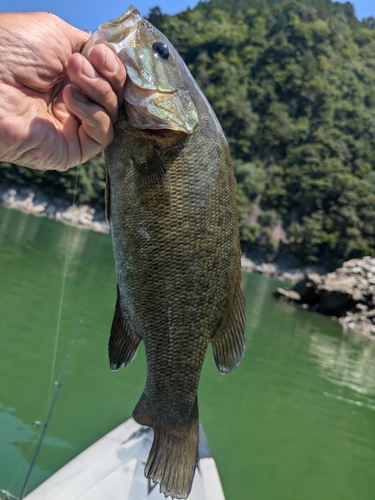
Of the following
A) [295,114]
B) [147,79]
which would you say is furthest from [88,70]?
[295,114]

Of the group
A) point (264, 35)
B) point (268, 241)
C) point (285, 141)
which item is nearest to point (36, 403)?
point (268, 241)

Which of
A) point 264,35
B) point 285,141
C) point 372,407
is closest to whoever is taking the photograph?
point 372,407

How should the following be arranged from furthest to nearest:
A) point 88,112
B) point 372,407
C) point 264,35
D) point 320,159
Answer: point 264,35 → point 320,159 → point 372,407 → point 88,112

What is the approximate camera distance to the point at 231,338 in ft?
7.16

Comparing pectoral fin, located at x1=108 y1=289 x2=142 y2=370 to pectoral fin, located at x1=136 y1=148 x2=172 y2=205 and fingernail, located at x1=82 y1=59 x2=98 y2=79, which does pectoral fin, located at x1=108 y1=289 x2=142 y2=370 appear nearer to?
pectoral fin, located at x1=136 y1=148 x2=172 y2=205

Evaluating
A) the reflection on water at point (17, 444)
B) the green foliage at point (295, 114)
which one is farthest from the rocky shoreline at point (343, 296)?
the green foliage at point (295, 114)

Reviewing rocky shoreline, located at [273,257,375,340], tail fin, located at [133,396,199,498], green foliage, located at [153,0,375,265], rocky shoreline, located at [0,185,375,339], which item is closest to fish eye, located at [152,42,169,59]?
tail fin, located at [133,396,199,498]

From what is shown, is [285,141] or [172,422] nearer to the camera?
[172,422]

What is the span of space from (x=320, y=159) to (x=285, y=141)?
999 centimetres

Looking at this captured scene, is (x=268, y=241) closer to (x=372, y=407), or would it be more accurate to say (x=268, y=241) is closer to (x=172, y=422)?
(x=372, y=407)

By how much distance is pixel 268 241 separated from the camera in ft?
212

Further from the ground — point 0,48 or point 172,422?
point 0,48

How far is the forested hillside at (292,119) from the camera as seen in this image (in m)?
59.6

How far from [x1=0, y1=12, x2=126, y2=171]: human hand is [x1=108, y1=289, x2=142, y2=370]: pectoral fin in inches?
32.9
